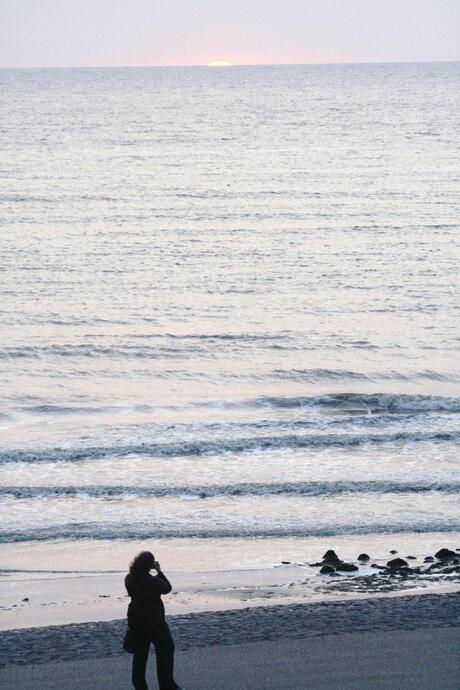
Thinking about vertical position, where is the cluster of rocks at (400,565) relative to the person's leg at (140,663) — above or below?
below

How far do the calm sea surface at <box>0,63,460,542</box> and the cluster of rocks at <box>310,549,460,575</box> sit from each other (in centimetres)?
171

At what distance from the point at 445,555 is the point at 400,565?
0.78 meters

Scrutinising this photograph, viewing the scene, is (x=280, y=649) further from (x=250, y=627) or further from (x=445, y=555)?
(x=445, y=555)

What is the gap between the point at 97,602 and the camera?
44.5 feet

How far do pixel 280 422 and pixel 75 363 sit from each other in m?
6.57

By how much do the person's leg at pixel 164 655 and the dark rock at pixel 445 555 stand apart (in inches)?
248

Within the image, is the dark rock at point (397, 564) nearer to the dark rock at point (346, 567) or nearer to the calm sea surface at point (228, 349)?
the dark rock at point (346, 567)

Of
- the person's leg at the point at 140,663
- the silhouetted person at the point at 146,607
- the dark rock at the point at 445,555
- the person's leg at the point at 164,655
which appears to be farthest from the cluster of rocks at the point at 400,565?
the silhouetted person at the point at 146,607

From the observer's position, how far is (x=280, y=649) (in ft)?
36.8

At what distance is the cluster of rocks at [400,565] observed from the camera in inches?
567

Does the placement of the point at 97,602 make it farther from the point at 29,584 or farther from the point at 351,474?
the point at 351,474

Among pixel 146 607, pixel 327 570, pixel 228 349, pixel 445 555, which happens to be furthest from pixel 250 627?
pixel 228 349

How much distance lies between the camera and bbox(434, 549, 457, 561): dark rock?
49.0ft

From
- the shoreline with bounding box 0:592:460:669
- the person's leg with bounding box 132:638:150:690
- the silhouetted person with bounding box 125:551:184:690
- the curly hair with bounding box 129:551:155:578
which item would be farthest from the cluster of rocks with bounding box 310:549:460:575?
the curly hair with bounding box 129:551:155:578
